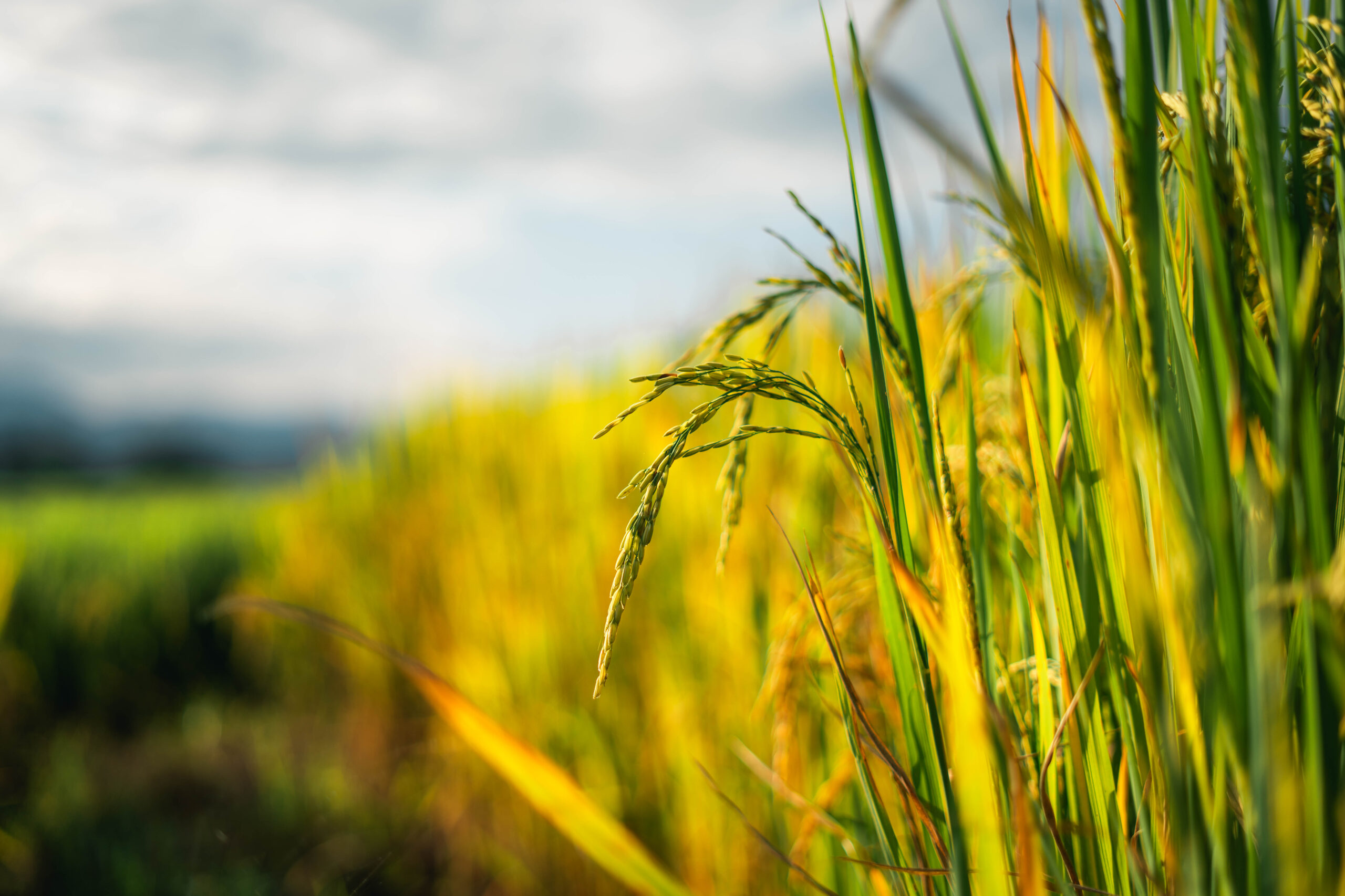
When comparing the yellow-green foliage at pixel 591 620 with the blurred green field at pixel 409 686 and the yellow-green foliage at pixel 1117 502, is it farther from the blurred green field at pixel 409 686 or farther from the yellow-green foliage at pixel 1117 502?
the yellow-green foliage at pixel 1117 502

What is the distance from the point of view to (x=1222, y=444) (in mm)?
367

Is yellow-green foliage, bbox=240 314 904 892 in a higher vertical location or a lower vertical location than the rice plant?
lower

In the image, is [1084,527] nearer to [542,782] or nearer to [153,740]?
[542,782]

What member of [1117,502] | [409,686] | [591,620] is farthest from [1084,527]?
[409,686]

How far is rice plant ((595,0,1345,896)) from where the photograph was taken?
367mm

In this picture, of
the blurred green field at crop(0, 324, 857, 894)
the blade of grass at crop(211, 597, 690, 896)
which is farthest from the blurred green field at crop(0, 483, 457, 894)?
the blade of grass at crop(211, 597, 690, 896)

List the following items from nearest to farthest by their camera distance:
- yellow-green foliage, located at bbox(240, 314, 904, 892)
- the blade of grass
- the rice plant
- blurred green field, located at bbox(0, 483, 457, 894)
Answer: the rice plant, the blade of grass, yellow-green foliage, located at bbox(240, 314, 904, 892), blurred green field, located at bbox(0, 483, 457, 894)

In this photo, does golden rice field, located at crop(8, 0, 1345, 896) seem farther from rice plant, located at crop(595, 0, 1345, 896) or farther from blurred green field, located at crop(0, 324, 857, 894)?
blurred green field, located at crop(0, 324, 857, 894)

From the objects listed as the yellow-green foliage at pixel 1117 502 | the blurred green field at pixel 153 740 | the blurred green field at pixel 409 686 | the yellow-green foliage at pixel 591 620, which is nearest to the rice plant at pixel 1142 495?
the yellow-green foliage at pixel 1117 502

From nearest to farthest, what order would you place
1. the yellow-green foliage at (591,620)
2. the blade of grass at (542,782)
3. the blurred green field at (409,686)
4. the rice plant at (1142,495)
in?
the rice plant at (1142,495) → the blade of grass at (542,782) → the yellow-green foliage at (591,620) → the blurred green field at (409,686)

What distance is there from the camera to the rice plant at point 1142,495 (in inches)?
14.4

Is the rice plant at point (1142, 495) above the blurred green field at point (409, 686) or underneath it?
above

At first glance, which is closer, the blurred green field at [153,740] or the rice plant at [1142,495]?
the rice plant at [1142,495]

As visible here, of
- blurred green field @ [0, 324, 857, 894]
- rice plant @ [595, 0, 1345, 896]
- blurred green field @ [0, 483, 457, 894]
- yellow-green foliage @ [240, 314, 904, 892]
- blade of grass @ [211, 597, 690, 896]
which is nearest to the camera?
rice plant @ [595, 0, 1345, 896]
